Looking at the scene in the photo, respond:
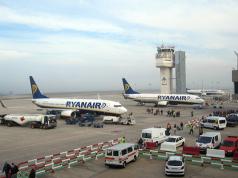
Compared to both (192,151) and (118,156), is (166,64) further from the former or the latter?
(118,156)

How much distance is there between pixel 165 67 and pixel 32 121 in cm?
7374

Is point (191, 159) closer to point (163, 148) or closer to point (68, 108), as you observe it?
point (163, 148)

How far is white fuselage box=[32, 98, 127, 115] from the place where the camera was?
58312mm

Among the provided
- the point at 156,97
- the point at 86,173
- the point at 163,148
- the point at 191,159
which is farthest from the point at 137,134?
the point at 156,97

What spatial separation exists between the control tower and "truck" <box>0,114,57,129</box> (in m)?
70.3

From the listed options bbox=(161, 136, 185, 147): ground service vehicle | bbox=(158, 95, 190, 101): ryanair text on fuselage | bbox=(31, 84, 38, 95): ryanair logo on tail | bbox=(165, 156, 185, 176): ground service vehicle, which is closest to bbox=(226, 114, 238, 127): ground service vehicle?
bbox=(161, 136, 185, 147): ground service vehicle

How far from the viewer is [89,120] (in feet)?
180

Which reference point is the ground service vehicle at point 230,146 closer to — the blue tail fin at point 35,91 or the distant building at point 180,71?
the blue tail fin at point 35,91

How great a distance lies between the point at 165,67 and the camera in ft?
381

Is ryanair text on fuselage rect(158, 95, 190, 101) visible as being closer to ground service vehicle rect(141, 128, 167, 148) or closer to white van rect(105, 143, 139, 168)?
ground service vehicle rect(141, 128, 167, 148)

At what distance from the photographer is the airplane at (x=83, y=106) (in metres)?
58.4

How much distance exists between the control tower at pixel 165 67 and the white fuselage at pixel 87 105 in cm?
5564

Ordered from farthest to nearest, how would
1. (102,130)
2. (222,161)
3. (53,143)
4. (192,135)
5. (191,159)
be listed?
(102,130)
(192,135)
(53,143)
(191,159)
(222,161)

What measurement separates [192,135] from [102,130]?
12985 millimetres
